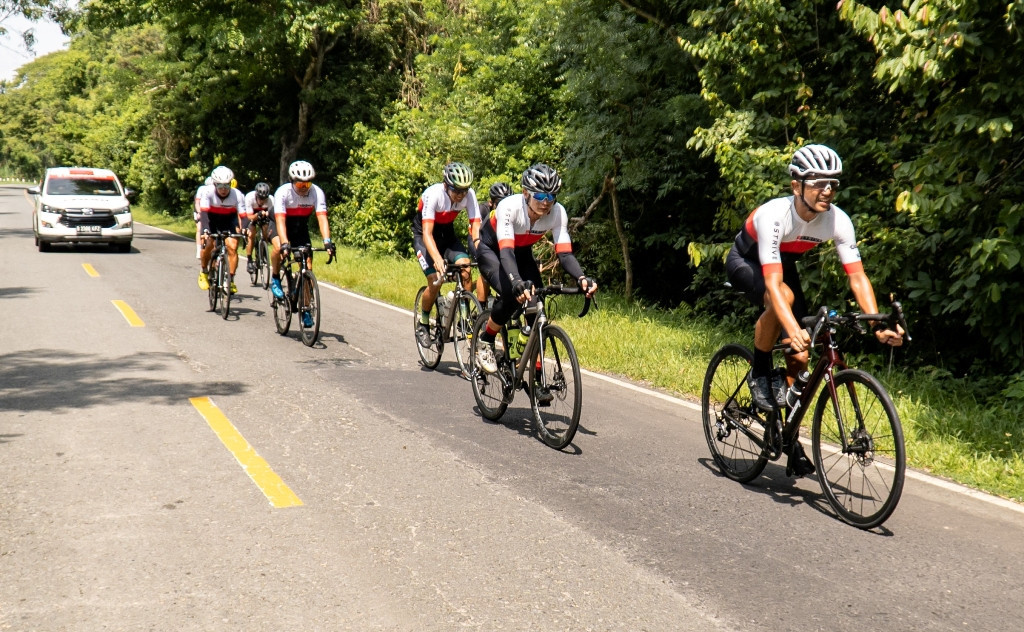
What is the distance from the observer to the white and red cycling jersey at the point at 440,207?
9.39 meters

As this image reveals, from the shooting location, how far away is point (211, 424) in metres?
7.02

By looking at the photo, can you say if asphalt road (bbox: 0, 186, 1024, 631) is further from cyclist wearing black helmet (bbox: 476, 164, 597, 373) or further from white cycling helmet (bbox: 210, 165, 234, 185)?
white cycling helmet (bbox: 210, 165, 234, 185)

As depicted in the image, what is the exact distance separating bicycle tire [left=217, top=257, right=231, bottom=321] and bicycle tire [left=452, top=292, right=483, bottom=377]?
15.5 ft

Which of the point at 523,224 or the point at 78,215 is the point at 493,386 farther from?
the point at 78,215

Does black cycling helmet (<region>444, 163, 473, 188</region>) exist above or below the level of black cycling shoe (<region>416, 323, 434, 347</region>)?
above

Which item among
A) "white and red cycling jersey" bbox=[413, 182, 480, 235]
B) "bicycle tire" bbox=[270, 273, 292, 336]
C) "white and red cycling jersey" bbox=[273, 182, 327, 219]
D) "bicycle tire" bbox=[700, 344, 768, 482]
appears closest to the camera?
"bicycle tire" bbox=[700, 344, 768, 482]

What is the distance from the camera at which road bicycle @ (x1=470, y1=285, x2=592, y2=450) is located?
6.54 metres

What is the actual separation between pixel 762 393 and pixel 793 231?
3.28ft

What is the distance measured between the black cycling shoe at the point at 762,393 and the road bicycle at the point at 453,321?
3.38m

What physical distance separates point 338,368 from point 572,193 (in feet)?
20.4

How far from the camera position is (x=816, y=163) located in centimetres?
527

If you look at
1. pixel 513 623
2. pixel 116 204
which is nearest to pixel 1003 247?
pixel 513 623

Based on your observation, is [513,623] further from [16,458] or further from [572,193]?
[572,193]

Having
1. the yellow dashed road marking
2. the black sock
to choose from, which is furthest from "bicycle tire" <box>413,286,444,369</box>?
the black sock
